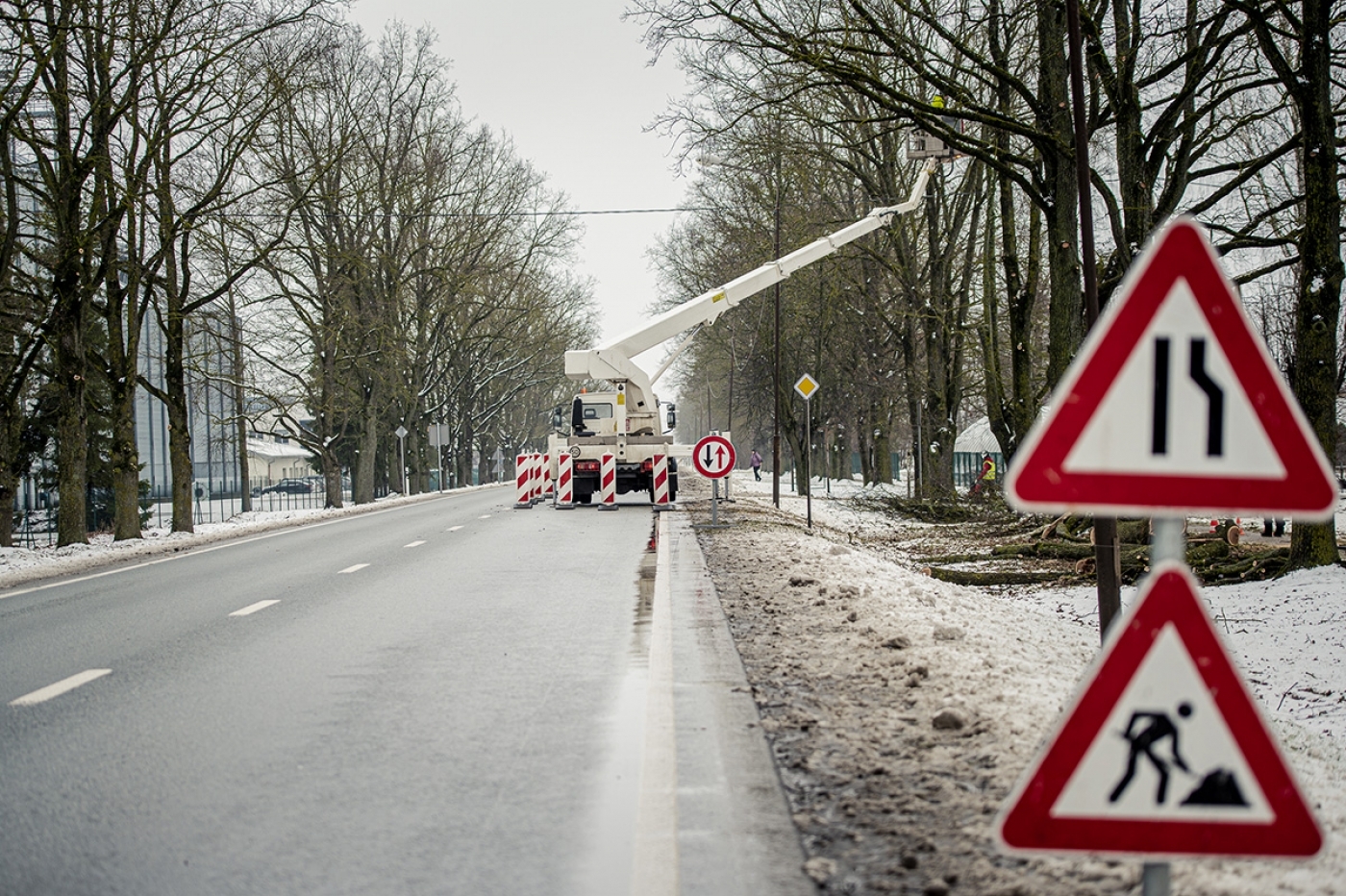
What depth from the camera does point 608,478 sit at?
88.3ft

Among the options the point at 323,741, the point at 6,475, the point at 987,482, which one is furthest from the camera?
the point at 987,482

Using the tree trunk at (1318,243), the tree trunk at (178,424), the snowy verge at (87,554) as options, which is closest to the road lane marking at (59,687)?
the snowy verge at (87,554)

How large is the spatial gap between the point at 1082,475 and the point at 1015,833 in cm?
85

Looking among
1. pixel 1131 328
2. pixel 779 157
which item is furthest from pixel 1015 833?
pixel 779 157

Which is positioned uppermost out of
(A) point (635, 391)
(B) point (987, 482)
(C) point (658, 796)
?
(A) point (635, 391)

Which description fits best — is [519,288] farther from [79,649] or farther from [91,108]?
[79,649]

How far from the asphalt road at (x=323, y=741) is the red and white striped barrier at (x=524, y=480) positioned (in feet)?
58.0

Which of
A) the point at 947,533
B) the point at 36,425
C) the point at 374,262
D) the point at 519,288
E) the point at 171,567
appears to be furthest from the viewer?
the point at 519,288

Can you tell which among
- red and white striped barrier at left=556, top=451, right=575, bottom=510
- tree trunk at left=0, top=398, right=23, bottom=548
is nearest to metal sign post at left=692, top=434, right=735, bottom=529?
red and white striped barrier at left=556, top=451, right=575, bottom=510

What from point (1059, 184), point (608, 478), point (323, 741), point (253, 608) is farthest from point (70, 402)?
point (323, 741)

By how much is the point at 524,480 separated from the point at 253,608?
19.3 metres

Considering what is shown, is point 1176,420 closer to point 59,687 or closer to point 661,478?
point 59,687

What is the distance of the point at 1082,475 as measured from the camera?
2926mm

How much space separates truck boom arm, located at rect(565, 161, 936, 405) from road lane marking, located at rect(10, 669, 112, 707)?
63.8ft
